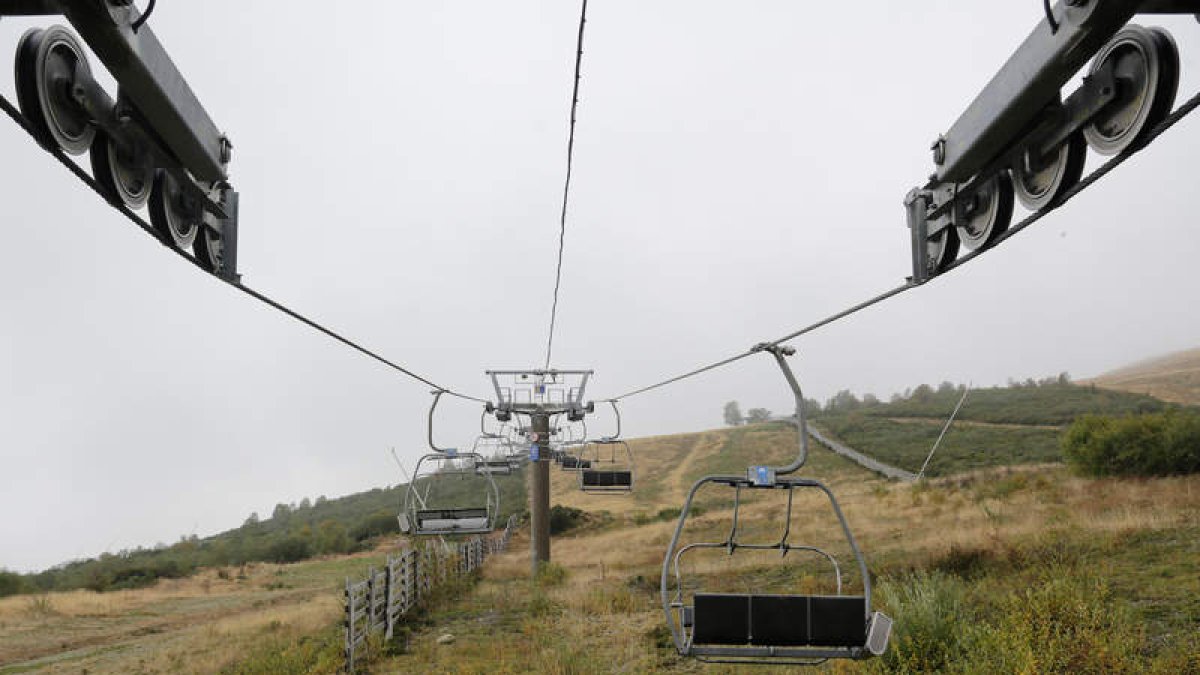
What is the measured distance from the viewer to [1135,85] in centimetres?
320

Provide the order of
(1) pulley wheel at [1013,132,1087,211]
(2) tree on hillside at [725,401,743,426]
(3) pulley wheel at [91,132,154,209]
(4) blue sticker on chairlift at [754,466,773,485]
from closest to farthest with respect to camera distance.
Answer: (1) pulley wheel at [1013,132,1087,211] → (3) pulley wheel at [91,132,154,209] → (4) blue sticker on chairlift at [754,466,773,485] → (2) tree on hillside at [725,401,743,426]

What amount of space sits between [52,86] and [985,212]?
5.23 meters

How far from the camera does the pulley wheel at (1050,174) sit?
3645mm

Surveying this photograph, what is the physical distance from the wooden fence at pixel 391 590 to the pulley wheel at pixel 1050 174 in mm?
11437

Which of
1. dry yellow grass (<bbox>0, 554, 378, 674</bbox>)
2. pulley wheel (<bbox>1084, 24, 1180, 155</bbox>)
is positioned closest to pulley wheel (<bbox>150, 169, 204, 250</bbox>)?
pulley wheel (<bbox>1084, 24, 1180, 155</bbox>)

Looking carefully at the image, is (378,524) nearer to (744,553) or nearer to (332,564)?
(332,564)

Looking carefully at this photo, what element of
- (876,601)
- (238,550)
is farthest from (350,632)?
(238,550)

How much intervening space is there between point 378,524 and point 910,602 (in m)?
50.3

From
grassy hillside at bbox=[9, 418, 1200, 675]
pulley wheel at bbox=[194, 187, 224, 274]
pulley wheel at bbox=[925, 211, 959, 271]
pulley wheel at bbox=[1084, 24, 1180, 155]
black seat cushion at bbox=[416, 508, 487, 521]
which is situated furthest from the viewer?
black seat cushion at bbox=[416, 508, 487, 521]

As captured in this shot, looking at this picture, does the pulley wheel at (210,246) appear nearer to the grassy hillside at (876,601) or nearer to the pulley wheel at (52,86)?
the pulley wheel at (52,86)

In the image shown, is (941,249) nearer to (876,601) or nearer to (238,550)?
(876,601)

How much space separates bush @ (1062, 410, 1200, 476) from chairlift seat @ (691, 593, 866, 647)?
2619 cm

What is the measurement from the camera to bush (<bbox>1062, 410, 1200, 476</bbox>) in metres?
24.6

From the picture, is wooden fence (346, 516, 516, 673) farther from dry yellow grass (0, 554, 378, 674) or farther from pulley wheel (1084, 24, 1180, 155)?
pulley wheel (1084, 24, 1180, 155)
